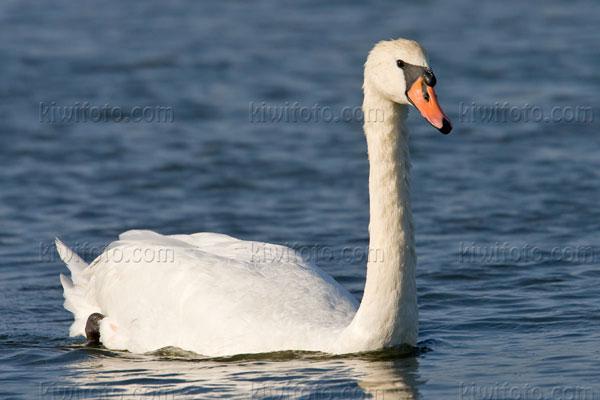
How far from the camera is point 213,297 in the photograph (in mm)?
9234

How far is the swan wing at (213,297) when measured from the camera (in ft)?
29.4

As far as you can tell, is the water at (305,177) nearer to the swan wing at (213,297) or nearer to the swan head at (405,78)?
the swan wing at (213,297)

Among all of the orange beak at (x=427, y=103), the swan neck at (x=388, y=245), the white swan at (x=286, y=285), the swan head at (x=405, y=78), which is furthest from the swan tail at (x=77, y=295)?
the orange beak at (x=427, y=103)

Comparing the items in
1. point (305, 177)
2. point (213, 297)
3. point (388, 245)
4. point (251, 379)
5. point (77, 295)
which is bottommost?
point (251, 379)

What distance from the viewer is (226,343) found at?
902cm

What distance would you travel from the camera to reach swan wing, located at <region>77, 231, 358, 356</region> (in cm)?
896

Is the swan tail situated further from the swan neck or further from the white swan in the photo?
the swan neck

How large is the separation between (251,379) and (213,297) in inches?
34.9

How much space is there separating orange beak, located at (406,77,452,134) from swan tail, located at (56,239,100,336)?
13.1ft

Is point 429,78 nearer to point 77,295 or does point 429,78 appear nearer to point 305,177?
point 77,295

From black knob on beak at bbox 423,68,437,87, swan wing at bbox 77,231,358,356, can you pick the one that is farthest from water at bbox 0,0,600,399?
black knob on beak at bbox 423,68,437,87

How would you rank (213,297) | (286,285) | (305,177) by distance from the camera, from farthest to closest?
(305,177), (286,285), (213,297)

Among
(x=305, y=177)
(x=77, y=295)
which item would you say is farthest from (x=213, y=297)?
(x=305, y=177)

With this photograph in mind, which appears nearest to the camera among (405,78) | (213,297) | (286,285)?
(405,78)
